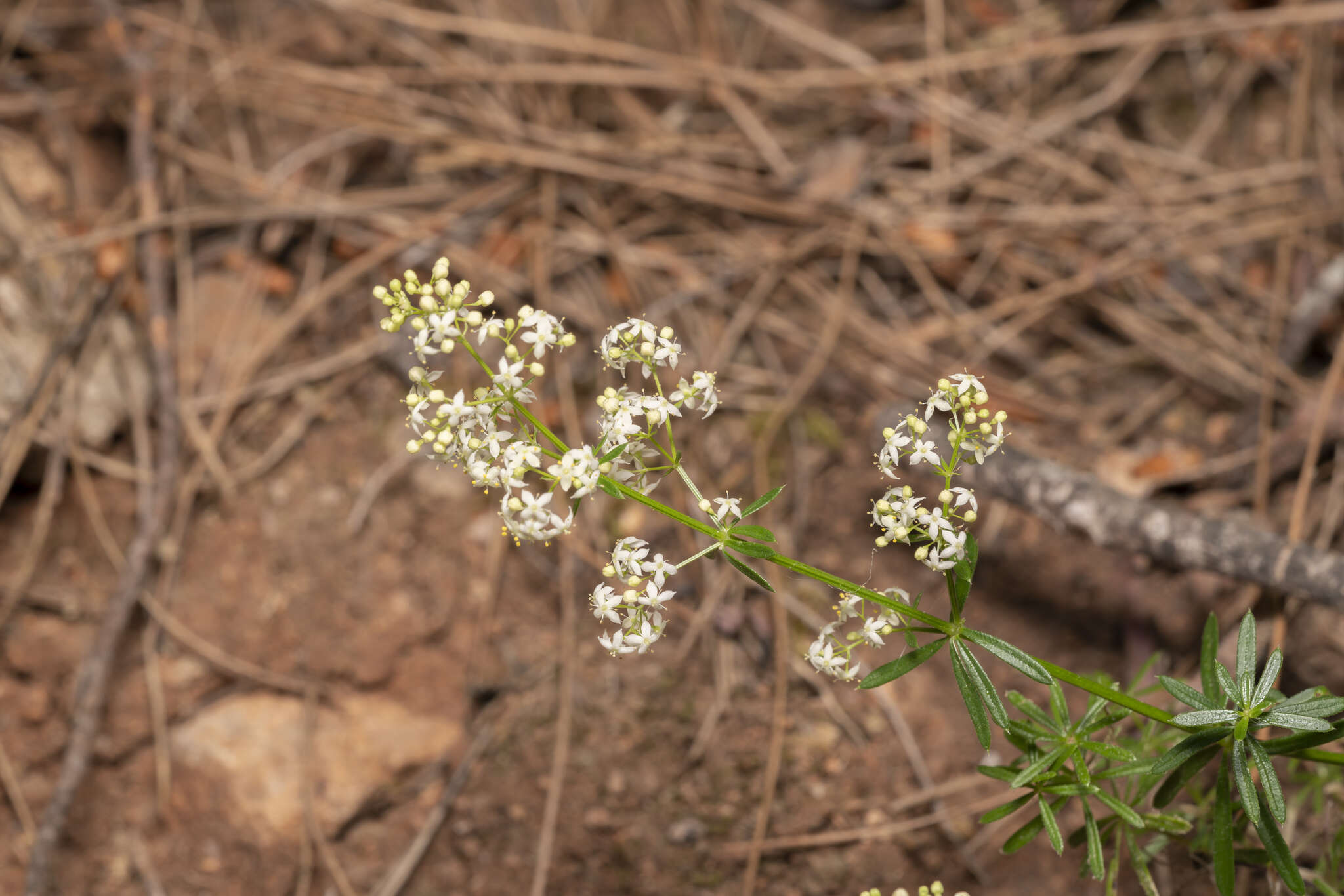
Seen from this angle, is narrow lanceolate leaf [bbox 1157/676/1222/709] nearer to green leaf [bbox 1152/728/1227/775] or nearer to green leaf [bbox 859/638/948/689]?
green leaf [bbox 1152/728/1227/775]

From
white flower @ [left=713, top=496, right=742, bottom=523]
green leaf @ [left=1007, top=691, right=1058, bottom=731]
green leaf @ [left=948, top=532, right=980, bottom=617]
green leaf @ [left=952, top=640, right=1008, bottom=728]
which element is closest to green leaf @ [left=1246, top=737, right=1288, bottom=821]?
green leaf @ [left=1007, top=691, right=1058, bottom=731]

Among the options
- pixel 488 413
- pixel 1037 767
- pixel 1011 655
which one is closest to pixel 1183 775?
pixel 1037 767

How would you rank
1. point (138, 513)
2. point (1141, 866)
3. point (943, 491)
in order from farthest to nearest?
point (138, 513), point (1141, 866), point (943, 491)

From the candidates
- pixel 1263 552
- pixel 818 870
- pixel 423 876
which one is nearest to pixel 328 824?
pixel 423 876

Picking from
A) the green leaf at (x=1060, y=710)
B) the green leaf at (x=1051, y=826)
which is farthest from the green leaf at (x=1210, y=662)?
the green leaf at (x=1051, y=826)

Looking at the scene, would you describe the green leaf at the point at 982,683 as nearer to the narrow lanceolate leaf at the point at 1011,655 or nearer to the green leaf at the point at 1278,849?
the narrow lanceolate leaf at the point at 1011,655

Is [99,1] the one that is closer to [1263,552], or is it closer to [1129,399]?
[1129,399]

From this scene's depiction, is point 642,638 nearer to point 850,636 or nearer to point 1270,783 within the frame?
point 850,636
